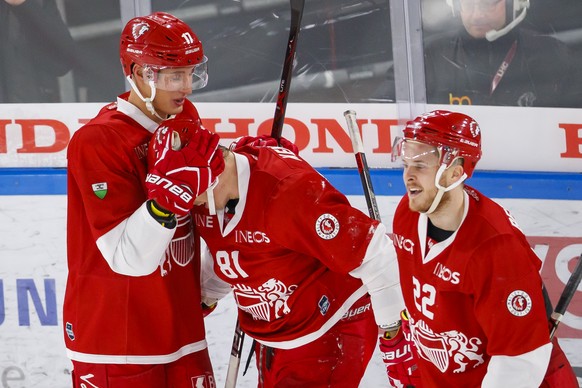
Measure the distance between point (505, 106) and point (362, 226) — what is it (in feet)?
4.55

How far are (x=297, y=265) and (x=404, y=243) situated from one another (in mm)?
295

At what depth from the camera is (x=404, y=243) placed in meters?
2.60

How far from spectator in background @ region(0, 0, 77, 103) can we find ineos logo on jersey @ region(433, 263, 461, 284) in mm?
1834

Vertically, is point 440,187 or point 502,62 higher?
point 502,62

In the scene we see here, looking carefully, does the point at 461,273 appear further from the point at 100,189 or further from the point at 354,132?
the point at 100,189

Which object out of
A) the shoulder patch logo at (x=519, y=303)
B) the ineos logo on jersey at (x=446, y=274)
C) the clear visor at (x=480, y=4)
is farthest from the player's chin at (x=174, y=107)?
the clear visor at (x=480, y=4)

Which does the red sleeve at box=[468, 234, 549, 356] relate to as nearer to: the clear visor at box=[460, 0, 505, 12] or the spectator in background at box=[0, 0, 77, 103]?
the clear visor at box=[460, 0, 505, 12]

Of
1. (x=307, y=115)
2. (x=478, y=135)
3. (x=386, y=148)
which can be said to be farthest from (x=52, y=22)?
(x=478, y=135)

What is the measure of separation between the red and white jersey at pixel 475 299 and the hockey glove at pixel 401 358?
0.20 meters

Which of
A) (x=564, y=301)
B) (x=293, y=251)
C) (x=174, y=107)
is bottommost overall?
(x=564, y=301)

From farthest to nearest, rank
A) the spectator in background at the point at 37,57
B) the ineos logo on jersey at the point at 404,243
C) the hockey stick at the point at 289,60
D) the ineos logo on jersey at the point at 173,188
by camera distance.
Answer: the spectator in background at the point at 37,57 → the hockey stick at the point at 289,60 → the ineos logo on jersey at the point at 404,243 → the ineos logo on jersey at the point at 173,188

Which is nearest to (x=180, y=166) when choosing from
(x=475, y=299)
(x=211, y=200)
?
(x=211, y=200)

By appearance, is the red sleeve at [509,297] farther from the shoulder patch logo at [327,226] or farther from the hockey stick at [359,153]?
the hockey stick at [359,153]

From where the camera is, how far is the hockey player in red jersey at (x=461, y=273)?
231 centimetres
